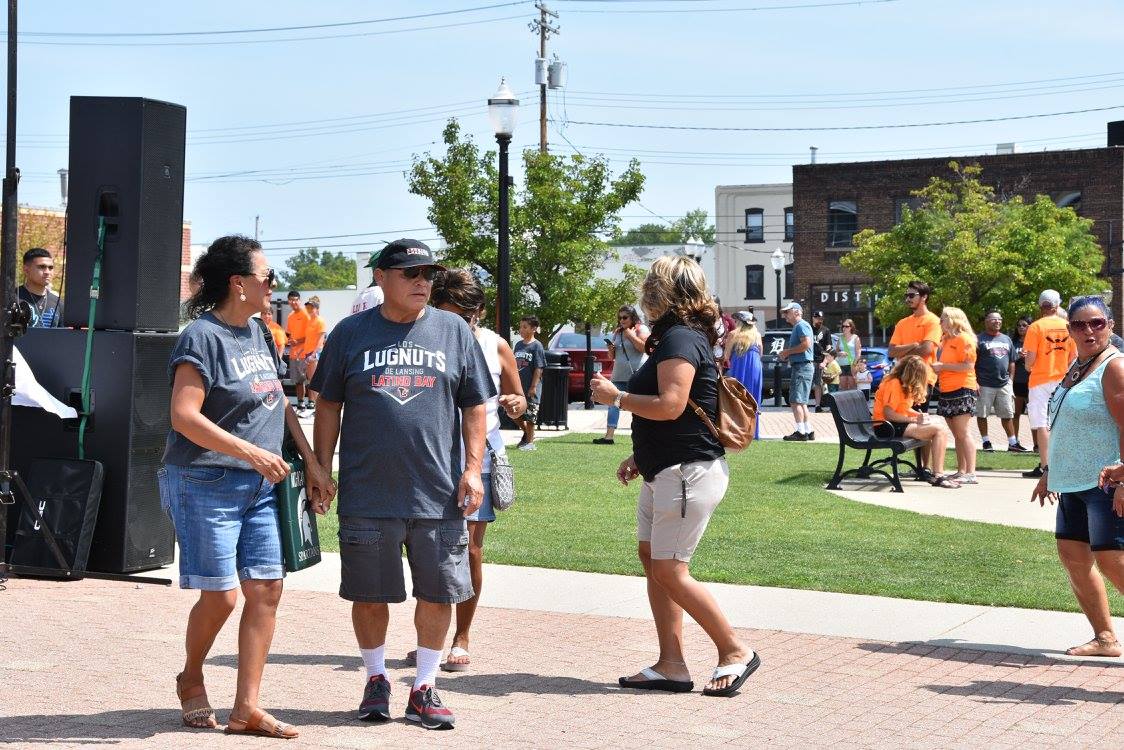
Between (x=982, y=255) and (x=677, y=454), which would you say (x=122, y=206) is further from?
(x=982, y=255)

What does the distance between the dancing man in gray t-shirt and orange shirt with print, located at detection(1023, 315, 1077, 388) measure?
31.2ft

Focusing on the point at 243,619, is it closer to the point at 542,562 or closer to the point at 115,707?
the point at 115,707

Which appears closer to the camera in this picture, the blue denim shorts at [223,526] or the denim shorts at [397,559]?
the blue denim shorts at [223,526]

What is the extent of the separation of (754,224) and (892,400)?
181 ft

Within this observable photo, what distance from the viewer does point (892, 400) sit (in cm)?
1380

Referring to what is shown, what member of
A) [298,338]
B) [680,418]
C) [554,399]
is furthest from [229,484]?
[298,338]

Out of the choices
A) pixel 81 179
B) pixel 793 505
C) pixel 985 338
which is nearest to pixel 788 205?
pixel 985 338

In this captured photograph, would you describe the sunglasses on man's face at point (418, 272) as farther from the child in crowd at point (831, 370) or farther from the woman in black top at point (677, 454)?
the child in crowd at point (831, 370)

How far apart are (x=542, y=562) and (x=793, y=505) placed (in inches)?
144

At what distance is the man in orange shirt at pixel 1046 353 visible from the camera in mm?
13539

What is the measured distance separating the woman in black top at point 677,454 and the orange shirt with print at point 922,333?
8503 mm

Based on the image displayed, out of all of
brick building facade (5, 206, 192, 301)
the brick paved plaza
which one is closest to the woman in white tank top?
the brick paved plaza

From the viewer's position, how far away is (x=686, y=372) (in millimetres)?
5816

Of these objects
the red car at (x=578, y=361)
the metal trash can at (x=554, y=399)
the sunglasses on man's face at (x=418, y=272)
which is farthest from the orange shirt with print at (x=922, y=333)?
the red car at (x=578, y=361)
